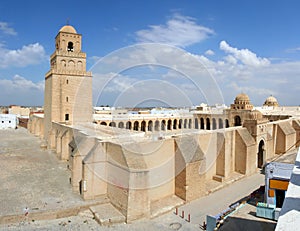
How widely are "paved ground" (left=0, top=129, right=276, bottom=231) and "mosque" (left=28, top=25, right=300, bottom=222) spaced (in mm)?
499

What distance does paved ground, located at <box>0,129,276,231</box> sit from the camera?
338 inches

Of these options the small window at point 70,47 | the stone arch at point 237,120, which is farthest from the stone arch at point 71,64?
the stone arch at point 237,120

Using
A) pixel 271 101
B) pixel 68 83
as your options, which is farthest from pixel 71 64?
pixel 271 101

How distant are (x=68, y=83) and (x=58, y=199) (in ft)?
40.6

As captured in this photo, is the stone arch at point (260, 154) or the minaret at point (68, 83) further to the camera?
the minaret at point (68, 83)

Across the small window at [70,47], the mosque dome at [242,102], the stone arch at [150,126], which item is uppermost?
the small window at [70,47]

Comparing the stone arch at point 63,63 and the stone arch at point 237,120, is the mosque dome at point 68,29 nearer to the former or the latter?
the stone arch at point 63,63

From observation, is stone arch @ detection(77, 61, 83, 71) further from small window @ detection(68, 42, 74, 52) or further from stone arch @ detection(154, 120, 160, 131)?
stone arch @ detection(154, 120, 160, 131)

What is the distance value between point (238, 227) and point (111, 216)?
14.7ft

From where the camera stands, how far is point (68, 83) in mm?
20422

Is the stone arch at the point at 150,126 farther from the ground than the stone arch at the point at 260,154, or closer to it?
farther from the ground

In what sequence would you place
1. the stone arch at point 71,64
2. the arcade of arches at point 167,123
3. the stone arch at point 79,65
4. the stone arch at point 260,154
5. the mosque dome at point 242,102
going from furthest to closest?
1. the mosque dome at point 242,102
2. the arcade of arches at point 167,123
3. the stone arch at point 79,65
4. the stone arch at point 71,64
5. the stone arch at point 260,154

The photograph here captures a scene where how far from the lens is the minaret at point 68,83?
66.1ft

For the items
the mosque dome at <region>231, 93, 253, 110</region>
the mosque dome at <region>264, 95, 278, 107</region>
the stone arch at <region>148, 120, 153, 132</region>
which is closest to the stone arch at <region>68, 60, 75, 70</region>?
the stone arch at <region>148, 120, 153, 132</region>
